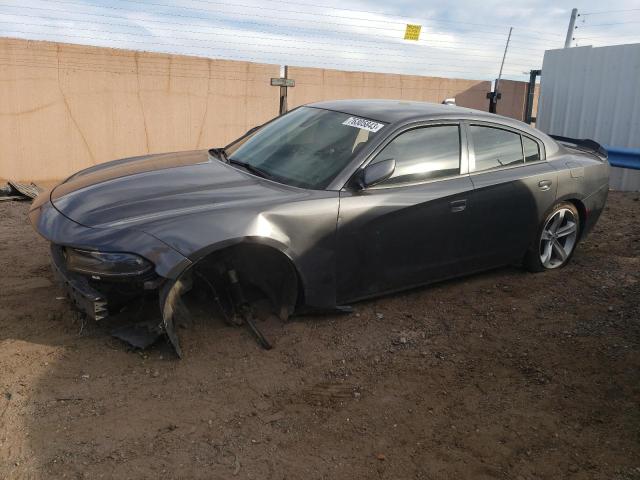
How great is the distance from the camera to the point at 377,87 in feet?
37.3

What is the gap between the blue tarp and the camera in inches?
308

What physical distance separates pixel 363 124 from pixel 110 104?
582 centimetres

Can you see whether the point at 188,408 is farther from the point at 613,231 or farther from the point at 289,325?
the point at 613,231

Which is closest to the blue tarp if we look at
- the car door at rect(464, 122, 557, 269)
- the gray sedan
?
the gray sedan

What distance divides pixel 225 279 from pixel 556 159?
3.11 metres

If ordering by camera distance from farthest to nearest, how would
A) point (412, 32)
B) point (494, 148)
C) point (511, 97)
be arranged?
point (511, 97)
point (412, 32)
point (494, 148)

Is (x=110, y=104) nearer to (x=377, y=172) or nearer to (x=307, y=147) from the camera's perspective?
(x=307, y=147)

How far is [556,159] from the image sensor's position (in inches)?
204

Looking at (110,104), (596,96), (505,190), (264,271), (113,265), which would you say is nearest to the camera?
(113,265)

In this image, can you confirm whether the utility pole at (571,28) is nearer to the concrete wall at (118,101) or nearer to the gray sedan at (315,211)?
the concrete wall at (118,101)

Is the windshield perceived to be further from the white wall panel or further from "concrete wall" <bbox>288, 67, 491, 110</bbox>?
the white wall panel

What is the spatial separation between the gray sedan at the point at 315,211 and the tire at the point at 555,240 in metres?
0.02

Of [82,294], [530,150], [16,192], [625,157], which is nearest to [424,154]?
[530,150]

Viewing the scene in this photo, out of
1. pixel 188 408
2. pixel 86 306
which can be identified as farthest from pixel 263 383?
pixel 86 306
